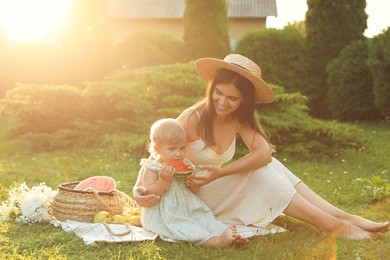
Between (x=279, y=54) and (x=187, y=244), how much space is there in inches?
395

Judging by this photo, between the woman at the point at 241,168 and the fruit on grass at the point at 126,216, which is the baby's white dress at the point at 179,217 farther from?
the fruit on grass at the point at 126,216

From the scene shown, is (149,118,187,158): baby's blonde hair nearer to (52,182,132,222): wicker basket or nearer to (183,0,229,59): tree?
(52,182,132,222): wicker basket

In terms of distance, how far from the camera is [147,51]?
1438 cm

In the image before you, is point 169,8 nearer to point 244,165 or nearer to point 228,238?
point 244,165

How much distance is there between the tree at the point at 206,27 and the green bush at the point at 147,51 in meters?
0.57

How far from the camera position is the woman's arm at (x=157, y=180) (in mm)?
4203

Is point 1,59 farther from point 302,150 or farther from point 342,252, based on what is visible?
point 342,252

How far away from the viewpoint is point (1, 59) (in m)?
16.9

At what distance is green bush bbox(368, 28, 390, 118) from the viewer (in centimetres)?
1145

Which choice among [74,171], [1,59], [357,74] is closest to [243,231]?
[74,171]

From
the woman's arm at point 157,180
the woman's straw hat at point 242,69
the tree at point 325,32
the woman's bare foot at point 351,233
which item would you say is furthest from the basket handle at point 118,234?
the tree at point 325,32

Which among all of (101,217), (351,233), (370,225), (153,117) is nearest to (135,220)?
(101,217)

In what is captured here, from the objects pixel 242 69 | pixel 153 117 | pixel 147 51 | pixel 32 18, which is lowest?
pixel 153 117

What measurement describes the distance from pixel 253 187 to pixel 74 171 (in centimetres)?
380
